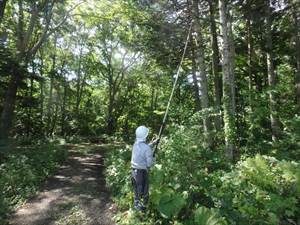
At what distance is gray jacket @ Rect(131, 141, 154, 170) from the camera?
702 cm

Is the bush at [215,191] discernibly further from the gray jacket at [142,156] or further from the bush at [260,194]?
the gray jacket at [142,156]

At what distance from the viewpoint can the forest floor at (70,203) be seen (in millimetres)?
8101

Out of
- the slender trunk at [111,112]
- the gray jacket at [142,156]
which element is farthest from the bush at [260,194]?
the slender trunk at [111,112]

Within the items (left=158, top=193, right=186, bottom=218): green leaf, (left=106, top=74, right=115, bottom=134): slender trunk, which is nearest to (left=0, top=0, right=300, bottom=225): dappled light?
(left=158, top=193, right=186, bottom=218): green leaf

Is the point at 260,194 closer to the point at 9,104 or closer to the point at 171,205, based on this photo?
the point at 171,205

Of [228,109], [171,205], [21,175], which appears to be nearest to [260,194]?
[171,205]

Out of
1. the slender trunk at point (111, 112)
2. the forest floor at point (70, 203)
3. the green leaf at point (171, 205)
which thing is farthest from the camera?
the slender trunk at point (111, 112)

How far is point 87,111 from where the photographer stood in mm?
39188

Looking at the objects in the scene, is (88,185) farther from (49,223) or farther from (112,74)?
(112,74)

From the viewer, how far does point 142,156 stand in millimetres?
7094

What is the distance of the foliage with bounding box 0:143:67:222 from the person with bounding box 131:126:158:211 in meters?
3.35

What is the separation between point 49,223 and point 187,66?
38.2 feet

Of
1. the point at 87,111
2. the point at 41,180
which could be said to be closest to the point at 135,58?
the point at 87,111

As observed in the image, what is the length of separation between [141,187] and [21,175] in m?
5.66
